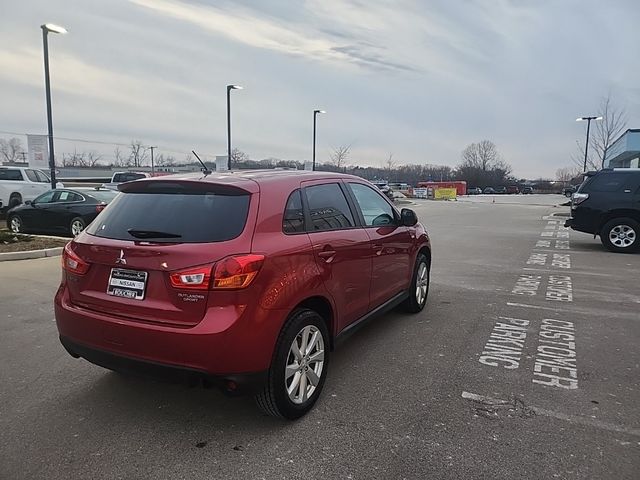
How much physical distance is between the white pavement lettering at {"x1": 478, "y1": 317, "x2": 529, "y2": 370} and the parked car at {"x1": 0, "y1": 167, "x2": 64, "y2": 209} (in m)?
17.8

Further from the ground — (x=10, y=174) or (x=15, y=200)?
(x=10, y=174)

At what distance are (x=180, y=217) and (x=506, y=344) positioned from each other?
340 centimetres

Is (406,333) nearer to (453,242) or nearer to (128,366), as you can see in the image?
(128,366)

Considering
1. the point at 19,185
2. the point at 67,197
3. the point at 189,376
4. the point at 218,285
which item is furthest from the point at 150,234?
the point at 19,185

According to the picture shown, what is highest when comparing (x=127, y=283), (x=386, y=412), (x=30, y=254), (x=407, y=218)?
(x=407, y=218)

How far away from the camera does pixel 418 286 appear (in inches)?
230

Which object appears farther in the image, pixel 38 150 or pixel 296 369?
pixel 38 150

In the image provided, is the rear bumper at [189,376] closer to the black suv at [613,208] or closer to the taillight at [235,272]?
the taillight at [235,272]

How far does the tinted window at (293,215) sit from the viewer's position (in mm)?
3422

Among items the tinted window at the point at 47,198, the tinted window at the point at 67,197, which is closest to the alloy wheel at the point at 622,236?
the tinted window at the point at 67,197

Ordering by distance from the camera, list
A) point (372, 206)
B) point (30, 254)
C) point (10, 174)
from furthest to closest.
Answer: point (10, 174) → point (30, 254) → point (372, 206)

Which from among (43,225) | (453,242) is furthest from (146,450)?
(43,225)

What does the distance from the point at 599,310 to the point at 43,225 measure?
41.8ft

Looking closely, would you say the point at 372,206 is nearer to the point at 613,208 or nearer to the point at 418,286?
the point at 418,286
